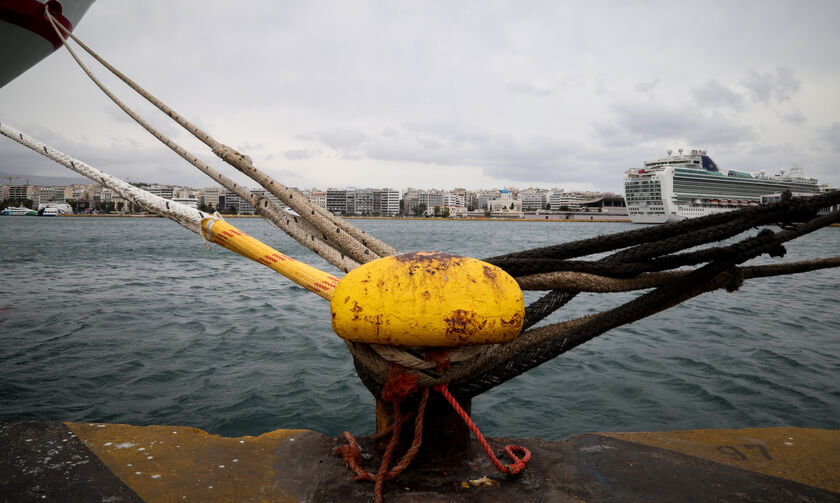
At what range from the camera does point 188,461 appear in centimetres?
180

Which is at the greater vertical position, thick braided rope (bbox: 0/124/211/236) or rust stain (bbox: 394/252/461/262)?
thick braided rope (bbox: 0/124/211/236)

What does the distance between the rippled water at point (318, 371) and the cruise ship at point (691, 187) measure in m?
59.7

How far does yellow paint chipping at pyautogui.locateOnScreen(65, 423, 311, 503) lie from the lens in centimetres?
159

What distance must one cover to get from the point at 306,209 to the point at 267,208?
346mm

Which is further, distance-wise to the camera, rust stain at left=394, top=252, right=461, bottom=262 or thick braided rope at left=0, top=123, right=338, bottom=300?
thick braided rope at left=0, top=123, right=338, bottom=300

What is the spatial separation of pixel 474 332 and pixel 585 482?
736 mm

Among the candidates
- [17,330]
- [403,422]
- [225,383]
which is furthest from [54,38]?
[403,422]

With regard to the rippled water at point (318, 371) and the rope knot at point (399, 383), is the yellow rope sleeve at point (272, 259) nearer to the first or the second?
the rope knot at point (399, 383)

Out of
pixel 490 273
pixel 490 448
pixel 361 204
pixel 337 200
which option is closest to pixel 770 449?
pixel 490 448

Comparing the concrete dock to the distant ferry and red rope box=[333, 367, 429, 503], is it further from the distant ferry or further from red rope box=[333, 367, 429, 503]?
the distant ferry

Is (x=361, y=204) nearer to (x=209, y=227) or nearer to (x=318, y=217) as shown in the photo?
(x=209, y=227)

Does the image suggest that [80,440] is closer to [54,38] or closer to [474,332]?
[474,332]

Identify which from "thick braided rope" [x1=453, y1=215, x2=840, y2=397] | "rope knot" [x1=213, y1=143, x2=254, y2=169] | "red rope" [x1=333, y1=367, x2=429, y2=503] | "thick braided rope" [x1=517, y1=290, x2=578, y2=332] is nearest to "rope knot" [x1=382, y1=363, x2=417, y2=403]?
"red rope" [x1=333, y1=367, x2=429, y2=503]

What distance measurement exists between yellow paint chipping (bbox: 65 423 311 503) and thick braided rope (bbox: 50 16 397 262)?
3.02ft
